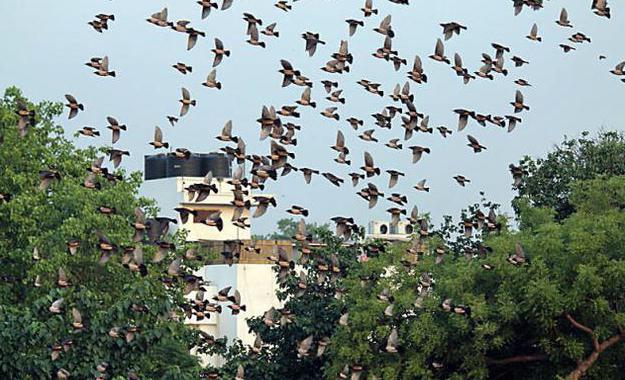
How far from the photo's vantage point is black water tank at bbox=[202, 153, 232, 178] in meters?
55.9

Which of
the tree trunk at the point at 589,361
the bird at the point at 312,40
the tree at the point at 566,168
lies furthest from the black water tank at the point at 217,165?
the bird at the point at 312,40

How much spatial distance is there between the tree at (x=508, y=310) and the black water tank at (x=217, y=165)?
80.9 ft

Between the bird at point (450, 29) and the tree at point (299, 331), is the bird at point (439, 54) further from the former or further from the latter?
the tree at point (299, 331)

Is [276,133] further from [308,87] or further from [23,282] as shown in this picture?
[23,282]

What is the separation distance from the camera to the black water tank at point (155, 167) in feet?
189

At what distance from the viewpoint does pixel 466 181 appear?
23.1m

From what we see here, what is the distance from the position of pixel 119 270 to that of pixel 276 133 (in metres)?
12.0

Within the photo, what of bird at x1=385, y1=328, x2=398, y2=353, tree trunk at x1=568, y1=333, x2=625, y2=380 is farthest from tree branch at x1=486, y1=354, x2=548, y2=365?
bird at x1=385, y1=328, x2=398, y2=353

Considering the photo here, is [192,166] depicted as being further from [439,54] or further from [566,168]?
[439,54]

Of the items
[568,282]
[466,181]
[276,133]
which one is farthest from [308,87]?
[568,282]

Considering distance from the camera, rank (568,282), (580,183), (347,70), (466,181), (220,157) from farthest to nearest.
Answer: (220,157) < (580,183) < (568,282) < (466,181) < (347,70)

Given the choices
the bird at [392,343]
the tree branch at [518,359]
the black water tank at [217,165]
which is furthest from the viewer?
the black water tank at [217,165]

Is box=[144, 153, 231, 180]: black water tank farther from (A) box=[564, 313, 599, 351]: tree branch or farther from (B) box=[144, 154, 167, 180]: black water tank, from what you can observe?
(A) box=[564, 313, 599, 351]: tree branch

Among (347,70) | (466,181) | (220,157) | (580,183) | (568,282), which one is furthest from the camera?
(220,157)
